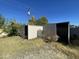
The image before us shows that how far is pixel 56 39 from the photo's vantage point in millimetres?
14930

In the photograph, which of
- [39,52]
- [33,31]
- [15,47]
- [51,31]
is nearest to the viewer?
[39,52]

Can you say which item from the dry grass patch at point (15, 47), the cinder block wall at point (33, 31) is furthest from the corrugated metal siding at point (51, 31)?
the dry grass patch at point (15, 47)

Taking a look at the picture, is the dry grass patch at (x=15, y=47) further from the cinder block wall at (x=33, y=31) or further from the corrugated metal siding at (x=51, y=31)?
the cinder block wall at (x=33, y=31)

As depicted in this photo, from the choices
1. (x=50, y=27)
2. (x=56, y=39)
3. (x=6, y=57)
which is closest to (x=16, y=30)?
(x=50, y=27)

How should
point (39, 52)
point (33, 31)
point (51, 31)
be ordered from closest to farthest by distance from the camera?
point (39, 52), point (51, 31), point (33, 31)

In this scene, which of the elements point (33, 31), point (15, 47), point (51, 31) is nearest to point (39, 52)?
point (15, 47)

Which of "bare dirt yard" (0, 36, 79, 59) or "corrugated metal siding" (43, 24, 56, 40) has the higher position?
"corrugated metal siding" (43, 24, 56, 40)

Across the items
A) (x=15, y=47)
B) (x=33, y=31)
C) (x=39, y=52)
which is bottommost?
(x=39, y=52)

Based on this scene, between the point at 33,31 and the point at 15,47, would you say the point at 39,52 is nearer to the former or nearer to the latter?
the point at 15,47

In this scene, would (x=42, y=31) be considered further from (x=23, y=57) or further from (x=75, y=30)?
(x=23, y=57)

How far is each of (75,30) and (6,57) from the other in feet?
36.8

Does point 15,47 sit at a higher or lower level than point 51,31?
lower

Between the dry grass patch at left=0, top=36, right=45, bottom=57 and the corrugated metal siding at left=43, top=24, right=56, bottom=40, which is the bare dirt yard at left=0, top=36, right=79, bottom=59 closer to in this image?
the dry grass patch at left=0, top=36, right=45, bottom=57

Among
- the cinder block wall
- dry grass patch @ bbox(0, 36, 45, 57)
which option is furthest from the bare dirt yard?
the cinder block wall
